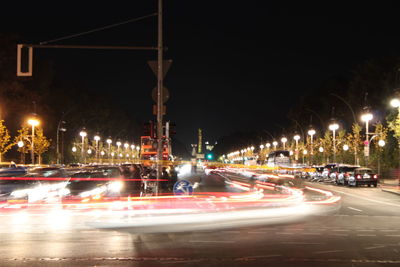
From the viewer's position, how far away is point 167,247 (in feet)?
37.7

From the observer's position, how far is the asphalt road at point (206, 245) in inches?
390

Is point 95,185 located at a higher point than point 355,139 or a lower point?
lower

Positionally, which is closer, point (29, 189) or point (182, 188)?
point (182, 188)

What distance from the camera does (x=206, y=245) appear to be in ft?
38.8

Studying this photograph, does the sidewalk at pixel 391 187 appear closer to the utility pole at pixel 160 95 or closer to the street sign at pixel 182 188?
the street sign at pixel 182 188

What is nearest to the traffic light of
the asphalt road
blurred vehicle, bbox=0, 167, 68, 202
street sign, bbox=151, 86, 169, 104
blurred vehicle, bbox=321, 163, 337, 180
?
street sign, bbox=151, 86, 169, 104

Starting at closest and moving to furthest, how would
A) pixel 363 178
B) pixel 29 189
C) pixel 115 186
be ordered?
pixel 115 186 < pixel 29 189 < pixel 363 178

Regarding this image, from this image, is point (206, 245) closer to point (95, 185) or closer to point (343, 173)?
point (95, 185)

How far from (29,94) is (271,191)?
167ft

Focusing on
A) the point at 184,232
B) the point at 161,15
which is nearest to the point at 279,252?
the point at 184,232

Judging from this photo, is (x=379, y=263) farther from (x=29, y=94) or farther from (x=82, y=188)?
(x=29, y=94)

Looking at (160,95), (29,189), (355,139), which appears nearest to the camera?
(160,95)

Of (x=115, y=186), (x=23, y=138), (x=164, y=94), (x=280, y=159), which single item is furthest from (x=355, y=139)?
(x=115, y=186)

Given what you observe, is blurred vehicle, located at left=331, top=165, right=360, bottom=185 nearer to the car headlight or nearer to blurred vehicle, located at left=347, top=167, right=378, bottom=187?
blurred vehicle, located at left=347, top=167, right=378, bottom=187
